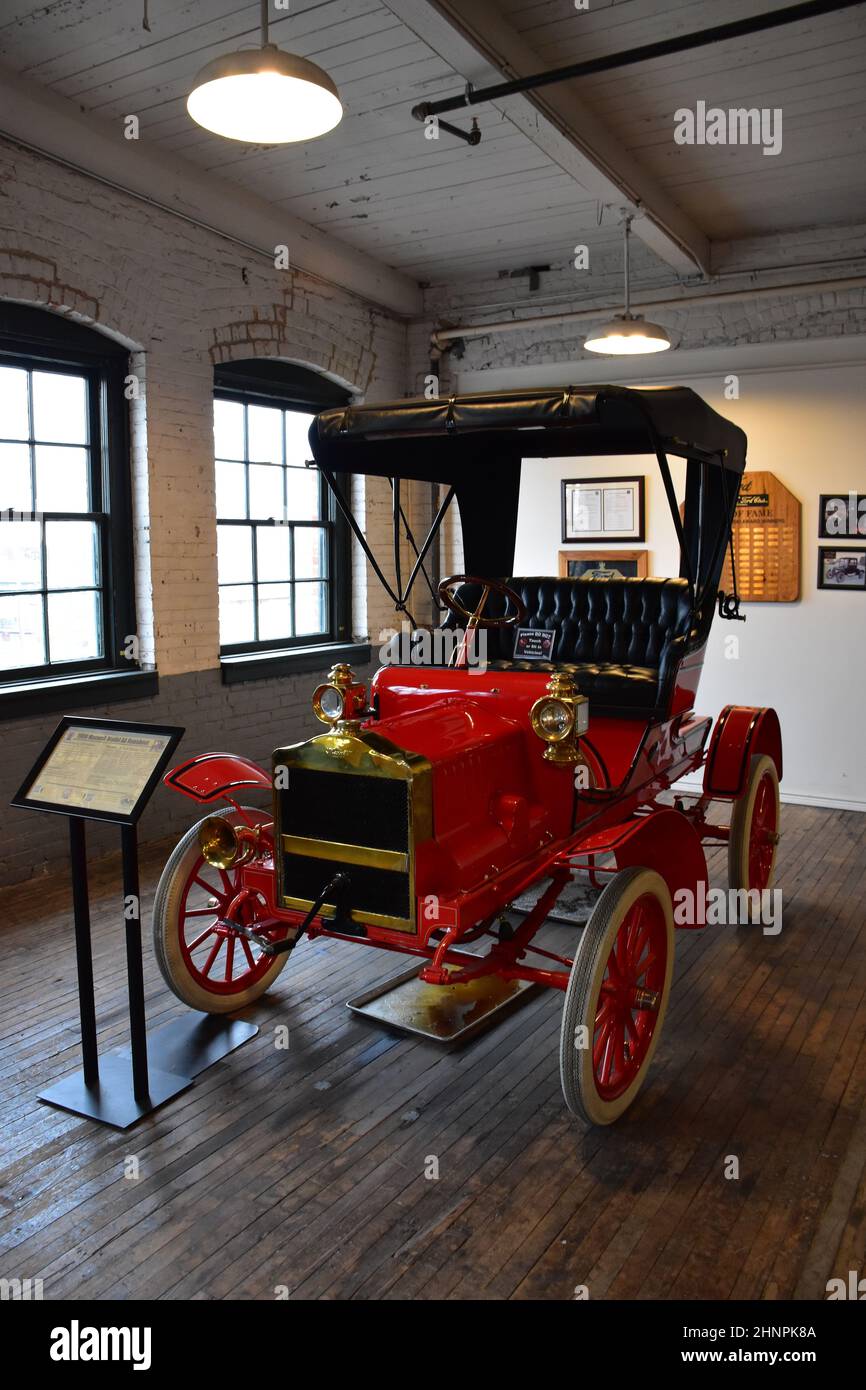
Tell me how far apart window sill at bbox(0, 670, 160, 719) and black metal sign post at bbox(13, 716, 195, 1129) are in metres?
1.89

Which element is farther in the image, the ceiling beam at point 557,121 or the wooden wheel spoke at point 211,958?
the ceiling beam at point 557,121

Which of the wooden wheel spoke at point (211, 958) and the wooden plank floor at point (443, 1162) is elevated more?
the wooden wheel spoke at point (211, 958)

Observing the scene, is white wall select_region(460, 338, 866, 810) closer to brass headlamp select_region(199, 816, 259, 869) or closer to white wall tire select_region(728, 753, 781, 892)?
white wall tire select_region(728, 753, 781, 892)

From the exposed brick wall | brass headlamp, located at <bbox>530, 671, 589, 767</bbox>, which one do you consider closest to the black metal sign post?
brass headlamp, located at <bbox>530, 671, 589, 767</bbox>

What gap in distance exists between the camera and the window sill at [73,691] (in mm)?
4746

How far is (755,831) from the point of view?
450 cm

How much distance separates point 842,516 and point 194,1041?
16.4ft

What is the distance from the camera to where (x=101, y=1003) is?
11.7 feet

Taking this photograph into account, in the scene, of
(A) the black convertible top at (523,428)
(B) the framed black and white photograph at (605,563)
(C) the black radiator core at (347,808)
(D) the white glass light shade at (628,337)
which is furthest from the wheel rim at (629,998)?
(B) the framed black and white photograph at (605,563)

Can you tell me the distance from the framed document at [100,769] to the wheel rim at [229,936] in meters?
0.48

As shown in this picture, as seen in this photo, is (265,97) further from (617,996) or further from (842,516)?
(842,516)

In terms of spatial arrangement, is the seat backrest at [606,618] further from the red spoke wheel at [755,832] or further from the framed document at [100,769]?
the framed document at [100,769]

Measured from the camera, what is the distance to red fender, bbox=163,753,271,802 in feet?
10.7

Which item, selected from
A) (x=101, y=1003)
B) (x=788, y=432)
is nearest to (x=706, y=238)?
(x=788, y=432)
